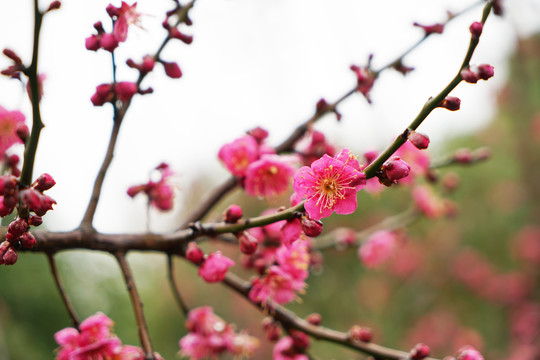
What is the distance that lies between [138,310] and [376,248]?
1.83 meters

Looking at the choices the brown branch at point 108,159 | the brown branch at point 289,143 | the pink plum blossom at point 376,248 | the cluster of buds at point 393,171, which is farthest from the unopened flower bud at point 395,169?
the pink plum blossom at point 376,248

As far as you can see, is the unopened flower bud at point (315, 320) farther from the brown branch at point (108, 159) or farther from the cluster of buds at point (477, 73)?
the cluster of buds at point (477, 73)

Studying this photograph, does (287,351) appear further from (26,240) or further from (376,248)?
(376,248)

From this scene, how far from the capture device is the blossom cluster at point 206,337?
1634 mm

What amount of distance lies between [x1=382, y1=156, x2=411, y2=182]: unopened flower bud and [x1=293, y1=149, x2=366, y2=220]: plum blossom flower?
52 millimetres

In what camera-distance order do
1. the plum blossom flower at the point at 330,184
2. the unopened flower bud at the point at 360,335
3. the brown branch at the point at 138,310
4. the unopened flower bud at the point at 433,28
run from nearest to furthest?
the plum blossom flower at the point at 330,184
the brown branch at the point at 138,310
the unopened flower bud at the point at 360,335
the unopened flower bud at the point at 433,28

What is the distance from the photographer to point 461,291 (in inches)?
238

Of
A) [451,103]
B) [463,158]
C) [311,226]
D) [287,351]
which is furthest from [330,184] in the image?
[463,158]

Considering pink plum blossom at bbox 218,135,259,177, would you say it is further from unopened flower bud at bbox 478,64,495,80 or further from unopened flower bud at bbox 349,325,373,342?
unopened flower bud at bbox 478,64,495,80

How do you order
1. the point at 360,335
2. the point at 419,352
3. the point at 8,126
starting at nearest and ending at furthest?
the point at 419,352 → the point at 360,335 → the point at 8,126

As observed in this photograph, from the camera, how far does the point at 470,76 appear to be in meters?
0.94

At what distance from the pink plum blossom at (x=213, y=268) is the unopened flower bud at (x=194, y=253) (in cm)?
2

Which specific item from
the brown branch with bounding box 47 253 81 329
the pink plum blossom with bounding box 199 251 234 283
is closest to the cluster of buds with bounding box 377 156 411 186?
the pink plum blossom with bounding box 199 251 234 283

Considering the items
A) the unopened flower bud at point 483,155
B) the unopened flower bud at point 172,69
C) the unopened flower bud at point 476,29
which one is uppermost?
the unopened flower bud at point 483,155
